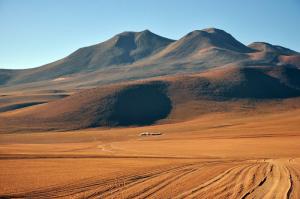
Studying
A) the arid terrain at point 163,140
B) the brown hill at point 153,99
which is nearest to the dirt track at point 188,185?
the arid terrain at point 163,140

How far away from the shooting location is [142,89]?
153375 mm

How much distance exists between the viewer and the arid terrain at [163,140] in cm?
2295

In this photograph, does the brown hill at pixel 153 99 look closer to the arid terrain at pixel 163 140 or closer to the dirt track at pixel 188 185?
the arid terrain at pixel 163 140

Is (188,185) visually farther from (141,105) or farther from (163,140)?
(141,105)

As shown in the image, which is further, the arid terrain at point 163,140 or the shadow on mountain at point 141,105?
the shadow on mountain at point 141,105

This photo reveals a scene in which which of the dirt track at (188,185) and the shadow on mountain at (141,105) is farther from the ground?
the shadow on mountain at (141,105)

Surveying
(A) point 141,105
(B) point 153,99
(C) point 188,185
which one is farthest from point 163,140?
(B) point 153,99

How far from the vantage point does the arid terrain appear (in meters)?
23.0

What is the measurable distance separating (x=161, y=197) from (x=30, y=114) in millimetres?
126466

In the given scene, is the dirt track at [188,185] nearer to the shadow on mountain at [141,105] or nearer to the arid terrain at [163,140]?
the arid terrain at [163,140]

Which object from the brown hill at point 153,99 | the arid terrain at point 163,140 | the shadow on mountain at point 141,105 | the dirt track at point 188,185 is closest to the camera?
the dirt track at point 188,185

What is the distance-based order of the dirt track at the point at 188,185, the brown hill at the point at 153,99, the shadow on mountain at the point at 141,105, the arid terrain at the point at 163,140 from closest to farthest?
the dirt track at the point at 188,185 < the arid terrain at the point at 163,140 < the brown hill at the point at 153,99 < the shadow on mountain at the point at 141,105

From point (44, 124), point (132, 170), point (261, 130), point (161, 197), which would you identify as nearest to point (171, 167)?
point (132, 170)

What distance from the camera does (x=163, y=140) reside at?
75.2m
